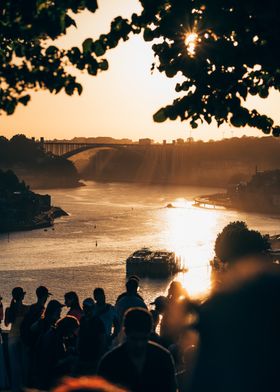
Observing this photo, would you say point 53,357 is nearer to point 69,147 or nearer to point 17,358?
point 17,358

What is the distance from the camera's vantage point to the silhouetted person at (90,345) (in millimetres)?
3236

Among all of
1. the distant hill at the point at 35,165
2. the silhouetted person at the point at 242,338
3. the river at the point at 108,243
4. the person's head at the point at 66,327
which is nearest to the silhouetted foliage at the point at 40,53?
the person's head at the point at 66,327

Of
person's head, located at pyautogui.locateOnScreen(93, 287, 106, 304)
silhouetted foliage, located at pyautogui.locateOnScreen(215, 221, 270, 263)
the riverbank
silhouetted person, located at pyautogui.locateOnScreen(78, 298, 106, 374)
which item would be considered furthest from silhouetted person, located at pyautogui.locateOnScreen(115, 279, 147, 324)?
the riverbank

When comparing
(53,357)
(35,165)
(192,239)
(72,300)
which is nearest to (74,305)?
(72,300)

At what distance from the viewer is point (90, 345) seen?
10.7ft

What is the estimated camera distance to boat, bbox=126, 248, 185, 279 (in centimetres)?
2923

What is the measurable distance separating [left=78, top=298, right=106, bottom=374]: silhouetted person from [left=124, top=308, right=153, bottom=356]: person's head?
127cm

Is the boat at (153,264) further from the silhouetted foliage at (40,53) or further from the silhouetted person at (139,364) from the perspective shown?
the silhouetted person at (139,364)

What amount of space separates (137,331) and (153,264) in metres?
27.9

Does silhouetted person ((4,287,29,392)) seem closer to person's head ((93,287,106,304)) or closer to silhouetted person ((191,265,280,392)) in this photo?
person's head ((93,287,106,304))

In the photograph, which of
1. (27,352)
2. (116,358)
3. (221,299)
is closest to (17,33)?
(27,352)

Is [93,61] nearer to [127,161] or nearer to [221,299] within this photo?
[221,299]

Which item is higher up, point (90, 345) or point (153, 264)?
point (90, 345)

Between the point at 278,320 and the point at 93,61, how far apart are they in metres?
2.20
